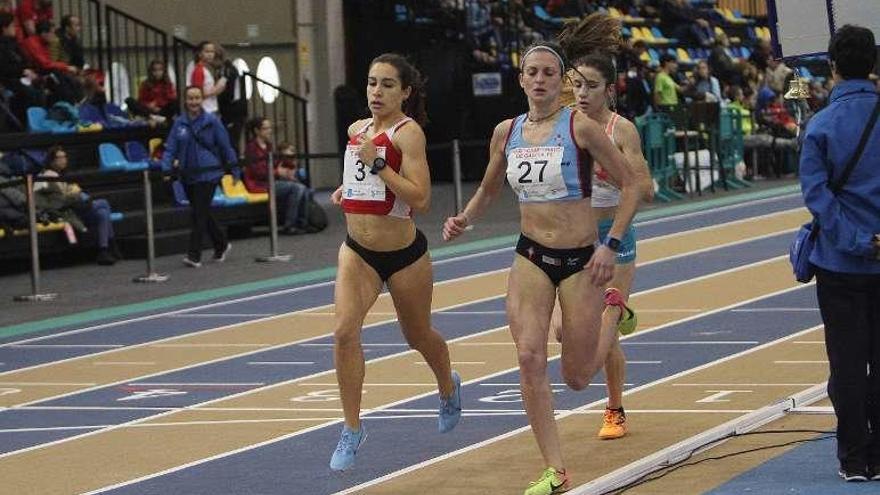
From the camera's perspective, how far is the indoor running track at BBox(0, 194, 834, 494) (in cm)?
970

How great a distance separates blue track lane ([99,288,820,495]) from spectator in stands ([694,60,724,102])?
20.8m

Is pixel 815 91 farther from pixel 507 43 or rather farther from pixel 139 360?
pixel 139 360

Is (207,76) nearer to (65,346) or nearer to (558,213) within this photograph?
(65,346)

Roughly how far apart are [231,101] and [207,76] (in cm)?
112

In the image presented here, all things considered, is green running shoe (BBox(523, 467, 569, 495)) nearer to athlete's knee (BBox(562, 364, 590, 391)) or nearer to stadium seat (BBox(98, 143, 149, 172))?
athlete's knee (BBox(562, 364, 590, 391))

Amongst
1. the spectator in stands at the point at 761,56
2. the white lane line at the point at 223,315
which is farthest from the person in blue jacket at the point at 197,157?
the spectator in stands at the point at 761,56

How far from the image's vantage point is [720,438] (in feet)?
31.9

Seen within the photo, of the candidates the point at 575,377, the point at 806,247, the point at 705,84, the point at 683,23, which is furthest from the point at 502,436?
the point at 683,23

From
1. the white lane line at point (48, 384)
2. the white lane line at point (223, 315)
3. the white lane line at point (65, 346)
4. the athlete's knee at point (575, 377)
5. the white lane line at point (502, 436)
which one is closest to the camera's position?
the athlete's knee at point (575, 377)

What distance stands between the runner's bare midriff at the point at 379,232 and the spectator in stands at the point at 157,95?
16840 mm

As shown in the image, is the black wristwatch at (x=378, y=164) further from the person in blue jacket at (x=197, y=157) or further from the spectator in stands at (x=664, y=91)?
the spectator in stands at (x=664, y=91)

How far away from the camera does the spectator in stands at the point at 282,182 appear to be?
25672mm

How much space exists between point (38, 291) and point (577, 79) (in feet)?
35.4

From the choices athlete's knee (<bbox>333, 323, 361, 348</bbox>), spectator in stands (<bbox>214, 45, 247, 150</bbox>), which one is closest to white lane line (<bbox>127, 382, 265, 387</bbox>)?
athlete's knee (<bbox>333, 323, 361, 348</bbox>)
